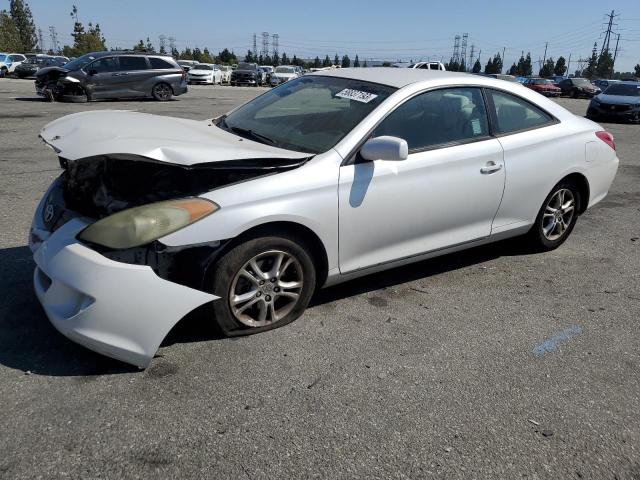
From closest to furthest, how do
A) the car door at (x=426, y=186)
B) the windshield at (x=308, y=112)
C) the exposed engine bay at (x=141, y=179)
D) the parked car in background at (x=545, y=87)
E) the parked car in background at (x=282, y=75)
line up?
the exposed engine bay at (x=141, y=179), the car door at (x=426, y=186), the windshield at (x=308, y=112), the parked car in background at (x=282, y=75), the parked car in background at (x=545, y=87)

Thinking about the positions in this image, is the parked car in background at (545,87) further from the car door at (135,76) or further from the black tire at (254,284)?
the black tire at (254,284)

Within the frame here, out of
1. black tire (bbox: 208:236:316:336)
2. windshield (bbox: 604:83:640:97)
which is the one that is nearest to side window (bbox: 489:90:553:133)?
black tire (bbox: 208:236:316:336)

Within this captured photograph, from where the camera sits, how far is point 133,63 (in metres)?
18.6

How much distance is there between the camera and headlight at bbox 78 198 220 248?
280 cm

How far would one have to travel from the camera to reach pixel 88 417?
257cm

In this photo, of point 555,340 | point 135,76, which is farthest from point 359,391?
point 135,76

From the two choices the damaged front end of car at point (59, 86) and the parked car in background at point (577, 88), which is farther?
the parked car in background at point (577, 88)

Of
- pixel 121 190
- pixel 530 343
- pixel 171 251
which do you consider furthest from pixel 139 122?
pixel 530 343

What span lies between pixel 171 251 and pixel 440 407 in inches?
61.7

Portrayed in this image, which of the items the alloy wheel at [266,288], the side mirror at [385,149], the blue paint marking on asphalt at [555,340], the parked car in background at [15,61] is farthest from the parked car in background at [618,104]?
the parked car in background at [15,61]

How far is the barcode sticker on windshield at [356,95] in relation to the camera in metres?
3.84

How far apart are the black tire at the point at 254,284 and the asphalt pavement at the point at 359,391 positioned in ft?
0.40

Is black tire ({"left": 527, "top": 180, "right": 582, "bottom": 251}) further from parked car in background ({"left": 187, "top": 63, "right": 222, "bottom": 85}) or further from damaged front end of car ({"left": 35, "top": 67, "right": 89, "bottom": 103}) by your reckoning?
parked car in background ({"left": 187, "top": 63, "right": 222, "bottom": 85})

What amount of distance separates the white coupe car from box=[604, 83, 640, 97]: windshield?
17624mm
